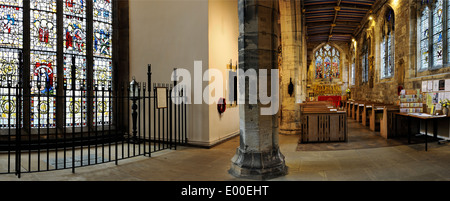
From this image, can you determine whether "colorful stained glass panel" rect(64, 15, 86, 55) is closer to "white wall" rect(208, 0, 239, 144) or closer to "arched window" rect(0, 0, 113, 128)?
"arched window" rect(0, 0, 113, 128)

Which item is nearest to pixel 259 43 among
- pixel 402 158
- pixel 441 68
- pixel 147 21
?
pixel 402 158

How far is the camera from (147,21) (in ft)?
23.7

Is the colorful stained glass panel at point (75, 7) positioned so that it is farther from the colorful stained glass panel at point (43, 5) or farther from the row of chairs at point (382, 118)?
the row of chairs at point (382, 118)

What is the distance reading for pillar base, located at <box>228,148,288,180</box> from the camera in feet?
12.1

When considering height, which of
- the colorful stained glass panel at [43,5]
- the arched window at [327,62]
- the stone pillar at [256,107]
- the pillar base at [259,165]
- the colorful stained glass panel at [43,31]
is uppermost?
the arched window at [327,62]

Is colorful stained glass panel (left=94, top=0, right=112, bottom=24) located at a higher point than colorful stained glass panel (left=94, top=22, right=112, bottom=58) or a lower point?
higher

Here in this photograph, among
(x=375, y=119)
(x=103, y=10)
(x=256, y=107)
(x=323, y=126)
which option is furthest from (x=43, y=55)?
(x=375, y=119)

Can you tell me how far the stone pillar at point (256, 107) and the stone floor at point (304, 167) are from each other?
0.89ft

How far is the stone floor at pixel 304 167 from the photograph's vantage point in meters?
3.78

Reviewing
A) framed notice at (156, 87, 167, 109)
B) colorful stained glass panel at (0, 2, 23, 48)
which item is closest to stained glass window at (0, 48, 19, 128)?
colorful stained glass panel at (0, 2, 23, 48)

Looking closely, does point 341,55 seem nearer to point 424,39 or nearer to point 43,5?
point 424,39

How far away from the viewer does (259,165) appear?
3.73 meters

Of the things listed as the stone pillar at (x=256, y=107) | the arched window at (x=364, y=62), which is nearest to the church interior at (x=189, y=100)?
the stone pillar at (x=256, y=107)

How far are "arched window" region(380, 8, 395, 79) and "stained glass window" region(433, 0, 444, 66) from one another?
4.08 meters
